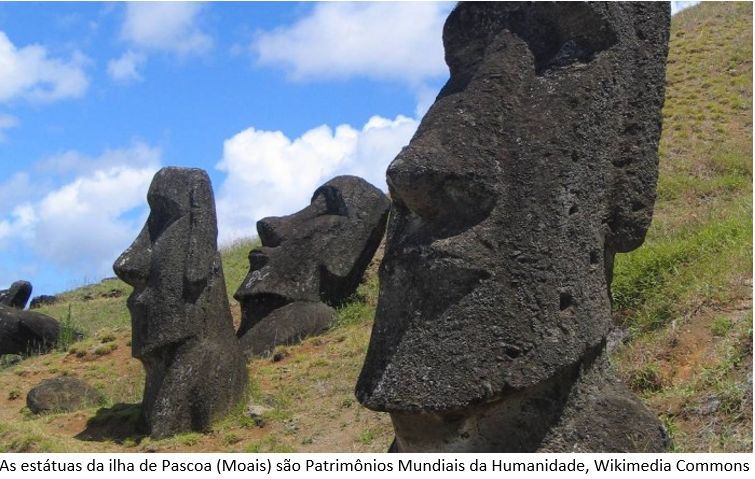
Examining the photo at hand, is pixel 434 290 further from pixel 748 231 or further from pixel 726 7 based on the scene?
pixel 726 7

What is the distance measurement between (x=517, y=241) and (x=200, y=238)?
5804 millimetres

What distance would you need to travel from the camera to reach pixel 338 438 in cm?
825

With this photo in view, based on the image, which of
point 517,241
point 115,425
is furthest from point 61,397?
point 517,241

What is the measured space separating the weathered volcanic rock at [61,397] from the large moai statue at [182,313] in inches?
62.9

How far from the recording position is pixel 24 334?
51.5 ft

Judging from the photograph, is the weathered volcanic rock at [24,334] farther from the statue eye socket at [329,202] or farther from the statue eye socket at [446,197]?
the statue eye socket at [446,197]

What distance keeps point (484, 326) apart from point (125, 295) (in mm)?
18264

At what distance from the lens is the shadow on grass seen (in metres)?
9.49

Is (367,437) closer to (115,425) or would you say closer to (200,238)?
(200,238)

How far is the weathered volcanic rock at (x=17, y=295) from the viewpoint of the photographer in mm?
17922

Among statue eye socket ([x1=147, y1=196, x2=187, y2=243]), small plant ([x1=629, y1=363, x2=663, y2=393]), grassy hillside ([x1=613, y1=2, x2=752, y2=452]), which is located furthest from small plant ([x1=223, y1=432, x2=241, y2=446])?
small plant ([x1=629, y1=363, x2=663, y2=393])

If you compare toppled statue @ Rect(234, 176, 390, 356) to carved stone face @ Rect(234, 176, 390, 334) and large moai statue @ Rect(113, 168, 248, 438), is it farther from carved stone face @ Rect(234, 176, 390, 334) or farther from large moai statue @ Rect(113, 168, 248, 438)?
large moai statue @ Rect(113, 168, 248, 438)

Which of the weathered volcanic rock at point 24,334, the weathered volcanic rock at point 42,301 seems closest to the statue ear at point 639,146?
the weathered volcanic rock at point 24,334
